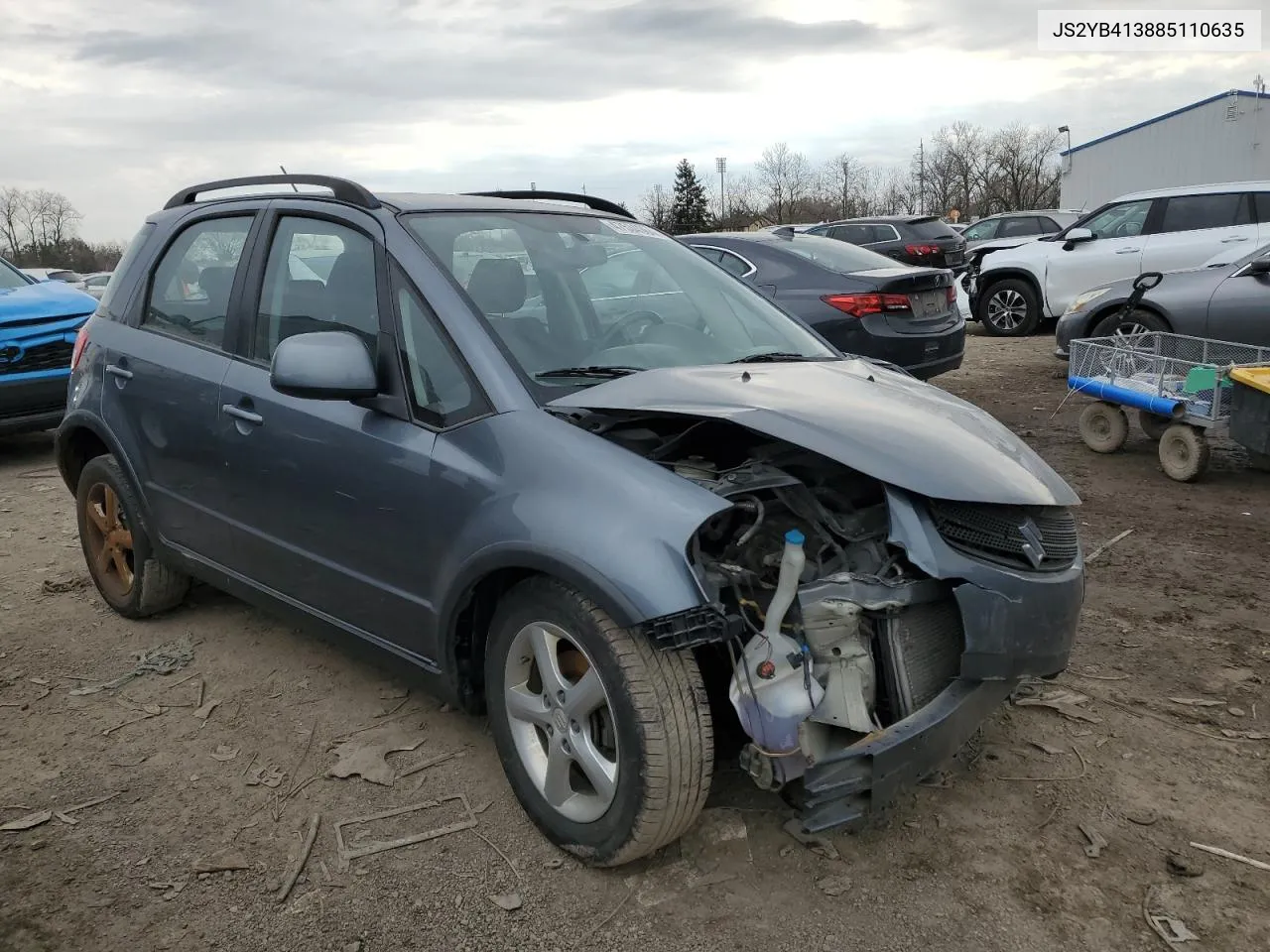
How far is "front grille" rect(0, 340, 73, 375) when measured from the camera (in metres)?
7.50

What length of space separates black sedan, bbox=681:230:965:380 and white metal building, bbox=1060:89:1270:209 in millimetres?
34870

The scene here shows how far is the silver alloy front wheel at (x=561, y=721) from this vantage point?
248cm

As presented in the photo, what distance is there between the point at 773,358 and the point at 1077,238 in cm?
1005

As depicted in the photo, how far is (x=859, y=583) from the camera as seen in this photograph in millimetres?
2387

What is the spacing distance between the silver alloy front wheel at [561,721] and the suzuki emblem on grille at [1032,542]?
1116 millimetres

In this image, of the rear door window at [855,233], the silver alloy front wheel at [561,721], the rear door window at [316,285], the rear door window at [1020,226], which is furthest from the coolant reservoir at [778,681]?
the rear door window at [1020,226]

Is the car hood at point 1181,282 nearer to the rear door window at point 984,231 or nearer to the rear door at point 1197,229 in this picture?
the rear door at point 1197,229

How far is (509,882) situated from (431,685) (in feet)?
2.08

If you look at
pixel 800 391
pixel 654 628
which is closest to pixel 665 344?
pixel 800 391

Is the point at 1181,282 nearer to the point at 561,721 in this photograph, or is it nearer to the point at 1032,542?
A: the point at 1032,542

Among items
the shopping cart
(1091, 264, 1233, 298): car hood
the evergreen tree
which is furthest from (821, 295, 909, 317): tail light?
the evergreen tree

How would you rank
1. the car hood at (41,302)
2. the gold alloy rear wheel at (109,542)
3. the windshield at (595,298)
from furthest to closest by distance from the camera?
the car hood at (41,302), the gold alloy rear wheel at (109,542), the windshield at (595,298)

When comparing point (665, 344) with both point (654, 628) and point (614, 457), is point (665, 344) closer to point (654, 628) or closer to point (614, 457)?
point (614, 457)

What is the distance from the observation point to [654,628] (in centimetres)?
225
